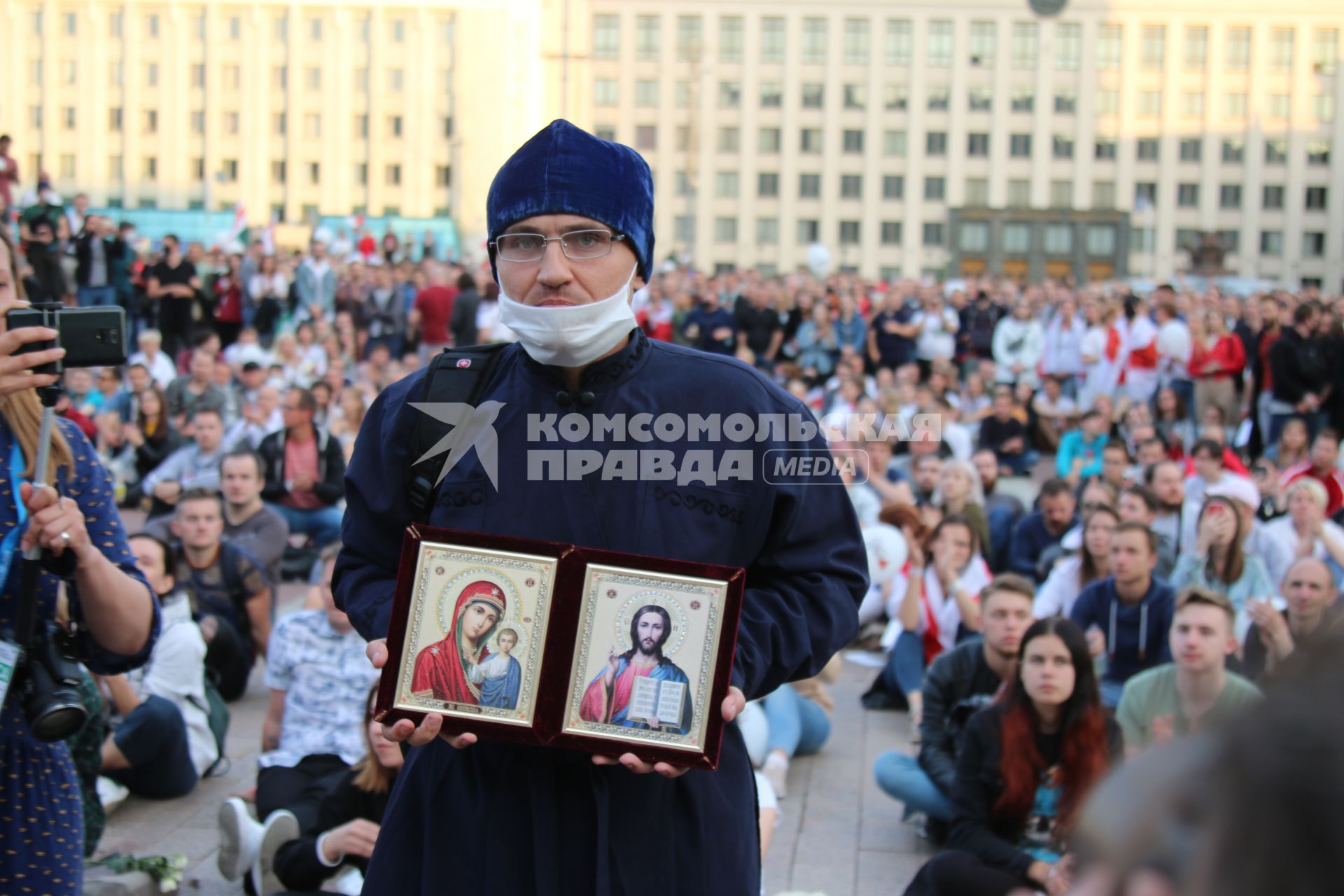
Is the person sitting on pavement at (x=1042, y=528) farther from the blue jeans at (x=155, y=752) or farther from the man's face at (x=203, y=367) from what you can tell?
the man's face at (x=203, y=367)

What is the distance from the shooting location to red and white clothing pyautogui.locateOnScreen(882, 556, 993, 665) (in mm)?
7723

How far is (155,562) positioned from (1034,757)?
4.02 m

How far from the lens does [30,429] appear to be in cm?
268

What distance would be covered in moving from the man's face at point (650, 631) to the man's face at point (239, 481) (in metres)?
Answer: 6.86

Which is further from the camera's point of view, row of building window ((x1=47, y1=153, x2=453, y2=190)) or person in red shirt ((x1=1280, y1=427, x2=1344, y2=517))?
row of building window ((x1=47, y1=153, x2=453, y2=190))

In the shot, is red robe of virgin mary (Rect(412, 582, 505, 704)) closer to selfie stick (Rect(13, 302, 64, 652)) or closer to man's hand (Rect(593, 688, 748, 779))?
man's hand (Rect(593, 688, 748, 779))

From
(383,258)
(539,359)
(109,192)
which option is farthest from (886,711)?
(109,192)

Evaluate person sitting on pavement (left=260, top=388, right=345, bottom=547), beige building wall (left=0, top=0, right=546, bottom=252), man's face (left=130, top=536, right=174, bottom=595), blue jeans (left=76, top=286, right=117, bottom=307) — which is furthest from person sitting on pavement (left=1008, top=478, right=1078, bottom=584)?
beige building wall (left=0, top=0, right=546, bottom=252)

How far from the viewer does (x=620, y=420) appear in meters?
2.48

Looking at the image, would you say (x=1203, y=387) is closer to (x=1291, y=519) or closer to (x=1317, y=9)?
(x=1291, y=519)

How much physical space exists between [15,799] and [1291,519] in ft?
27.0

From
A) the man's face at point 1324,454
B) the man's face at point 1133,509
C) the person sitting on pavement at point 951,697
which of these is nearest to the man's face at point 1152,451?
the man's face at point 1324,454

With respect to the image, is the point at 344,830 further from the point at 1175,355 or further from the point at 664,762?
the point at 1175,355

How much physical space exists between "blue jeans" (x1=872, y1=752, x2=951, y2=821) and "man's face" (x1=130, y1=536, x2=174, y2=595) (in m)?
3.39
